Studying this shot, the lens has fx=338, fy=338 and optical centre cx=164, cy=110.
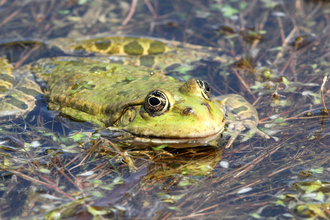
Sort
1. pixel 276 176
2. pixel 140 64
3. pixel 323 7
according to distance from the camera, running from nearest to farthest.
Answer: pixel 276 176, pixel 140 64, pixel 323 7

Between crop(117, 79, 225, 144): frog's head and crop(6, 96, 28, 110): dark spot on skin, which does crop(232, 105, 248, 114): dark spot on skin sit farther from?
crop(6, 96, 28, 110): dark spot on skin

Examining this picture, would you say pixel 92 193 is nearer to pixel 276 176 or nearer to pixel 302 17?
pixel 276 176

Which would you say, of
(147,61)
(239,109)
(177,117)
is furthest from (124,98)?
(147,61)

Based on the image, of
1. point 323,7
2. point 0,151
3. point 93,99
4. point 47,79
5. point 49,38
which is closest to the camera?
point 0,151

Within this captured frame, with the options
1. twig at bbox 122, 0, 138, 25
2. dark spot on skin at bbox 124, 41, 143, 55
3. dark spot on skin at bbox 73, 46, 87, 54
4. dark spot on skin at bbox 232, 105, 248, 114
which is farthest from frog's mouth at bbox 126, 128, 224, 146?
twig at bbox 122, 0, 138, 25

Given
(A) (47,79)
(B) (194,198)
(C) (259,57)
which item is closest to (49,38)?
(A) (47,79)

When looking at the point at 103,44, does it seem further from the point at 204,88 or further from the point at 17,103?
the point at 204,88

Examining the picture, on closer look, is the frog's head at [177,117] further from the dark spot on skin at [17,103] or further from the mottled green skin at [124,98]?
the dark spot on skin at [17,103]
